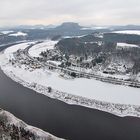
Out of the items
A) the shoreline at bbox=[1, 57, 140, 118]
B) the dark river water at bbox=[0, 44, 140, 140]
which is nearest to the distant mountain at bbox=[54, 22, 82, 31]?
the shoreline at bbox=[1, 57, 140, 118]

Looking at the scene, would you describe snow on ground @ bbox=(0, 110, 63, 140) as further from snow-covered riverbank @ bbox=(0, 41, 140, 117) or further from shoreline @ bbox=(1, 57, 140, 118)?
snow-covered riverbank @ bbox=(0, 41, 140, 117)

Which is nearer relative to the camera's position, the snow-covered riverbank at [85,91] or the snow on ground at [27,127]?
the snow on ground at [27,127]

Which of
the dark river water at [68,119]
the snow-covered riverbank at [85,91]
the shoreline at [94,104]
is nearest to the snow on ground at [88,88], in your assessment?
the snow-covered riverbank at [85,91]

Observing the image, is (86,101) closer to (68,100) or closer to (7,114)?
(68,100)

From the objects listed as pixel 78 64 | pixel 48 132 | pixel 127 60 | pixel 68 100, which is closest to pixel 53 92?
pixel 68 100

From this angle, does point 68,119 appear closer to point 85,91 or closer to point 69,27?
point 85,91

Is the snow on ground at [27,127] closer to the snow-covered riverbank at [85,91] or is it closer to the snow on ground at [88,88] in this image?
the snow-covered riverbank at [85,91]

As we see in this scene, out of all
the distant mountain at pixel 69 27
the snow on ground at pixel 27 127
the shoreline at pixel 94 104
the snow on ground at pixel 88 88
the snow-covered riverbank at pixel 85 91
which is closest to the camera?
the snow on ground at pixel 27 127

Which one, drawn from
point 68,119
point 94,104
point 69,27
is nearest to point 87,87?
point 94,104
